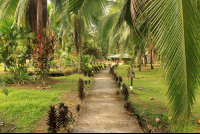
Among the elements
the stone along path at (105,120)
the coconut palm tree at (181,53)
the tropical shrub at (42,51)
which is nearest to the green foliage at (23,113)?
the stone along path at (105,120)

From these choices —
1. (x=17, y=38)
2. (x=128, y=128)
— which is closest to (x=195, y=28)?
(x=128, y=128)

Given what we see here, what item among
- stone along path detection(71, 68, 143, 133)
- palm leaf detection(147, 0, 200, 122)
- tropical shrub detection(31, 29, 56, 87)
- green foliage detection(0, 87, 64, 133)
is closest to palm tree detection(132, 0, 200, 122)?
palm leaf detection(147, 0, 200, 122)

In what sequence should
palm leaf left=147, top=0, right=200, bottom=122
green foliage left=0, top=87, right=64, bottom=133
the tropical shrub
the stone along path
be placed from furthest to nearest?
the tropical shrub, green foliage left=0, top=87, right=64, bottom=133, the stone along path, palm leaf left=147, top=0, right=200, bottom=122

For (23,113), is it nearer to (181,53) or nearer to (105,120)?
(105,120)

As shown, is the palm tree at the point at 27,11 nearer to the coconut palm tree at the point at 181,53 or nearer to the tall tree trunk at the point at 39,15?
the tall tree trunk at the point at 39,15

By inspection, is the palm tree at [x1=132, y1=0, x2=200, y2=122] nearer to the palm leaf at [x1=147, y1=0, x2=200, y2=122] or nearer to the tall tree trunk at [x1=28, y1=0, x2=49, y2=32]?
the palm leaf at [x1=147, y1=0, x2=200, y2=122]

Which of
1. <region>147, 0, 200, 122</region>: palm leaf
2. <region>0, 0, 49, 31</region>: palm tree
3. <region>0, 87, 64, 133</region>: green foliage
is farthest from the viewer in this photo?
<region>0, 0, 49, 31</region>: palm tree

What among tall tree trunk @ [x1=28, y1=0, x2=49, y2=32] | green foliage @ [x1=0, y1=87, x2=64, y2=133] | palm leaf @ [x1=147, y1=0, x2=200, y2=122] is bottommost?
green foliage @ [x1=0, y1=87, x2=64, y2=133]

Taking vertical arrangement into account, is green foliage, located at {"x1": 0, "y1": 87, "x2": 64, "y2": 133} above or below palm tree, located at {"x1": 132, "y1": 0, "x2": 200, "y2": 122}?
below

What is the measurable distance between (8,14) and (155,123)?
8007mm

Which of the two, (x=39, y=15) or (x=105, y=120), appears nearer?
(x=105, y=120)

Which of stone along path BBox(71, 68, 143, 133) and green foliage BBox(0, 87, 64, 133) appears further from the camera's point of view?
green foliage BBox(0, 87, 64, 133)

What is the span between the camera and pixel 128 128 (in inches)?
110

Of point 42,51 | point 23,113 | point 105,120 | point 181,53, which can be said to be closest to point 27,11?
point 42,51
